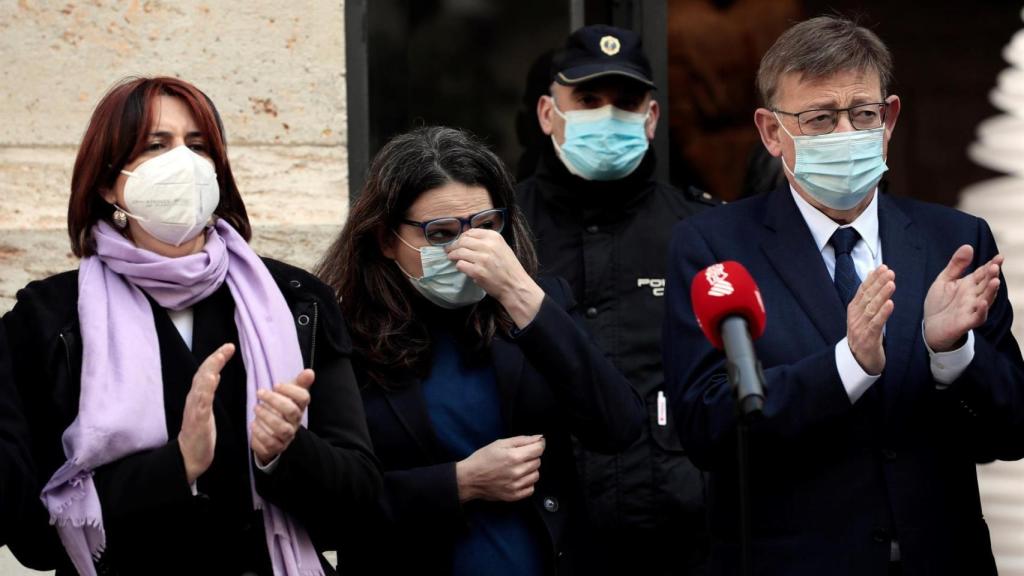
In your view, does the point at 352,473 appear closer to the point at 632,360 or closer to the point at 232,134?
the point at 632,360

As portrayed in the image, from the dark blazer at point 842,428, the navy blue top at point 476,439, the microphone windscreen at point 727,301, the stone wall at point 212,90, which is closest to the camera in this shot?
the microphone windscreen at point 727,301

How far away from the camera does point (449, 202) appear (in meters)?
4.27

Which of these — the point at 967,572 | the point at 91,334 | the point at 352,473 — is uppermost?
the point at 91,334

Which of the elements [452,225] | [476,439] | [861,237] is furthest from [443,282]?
[861,237]

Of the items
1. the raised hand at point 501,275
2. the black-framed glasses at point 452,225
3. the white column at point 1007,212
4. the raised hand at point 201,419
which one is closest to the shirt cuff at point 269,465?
the raised hand at point 201,419

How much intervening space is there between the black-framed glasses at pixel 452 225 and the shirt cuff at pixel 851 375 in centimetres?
98

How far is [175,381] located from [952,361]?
1743mm

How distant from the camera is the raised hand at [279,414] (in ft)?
11.8

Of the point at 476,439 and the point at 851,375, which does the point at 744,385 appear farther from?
the point at 476,439

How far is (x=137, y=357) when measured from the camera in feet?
12.3

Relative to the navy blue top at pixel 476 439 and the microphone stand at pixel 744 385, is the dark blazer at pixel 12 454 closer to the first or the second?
the navy blue top at pixel 476 439

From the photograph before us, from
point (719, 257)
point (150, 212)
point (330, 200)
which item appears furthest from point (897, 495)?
point (330, 200)

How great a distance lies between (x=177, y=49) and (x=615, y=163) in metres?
1.65

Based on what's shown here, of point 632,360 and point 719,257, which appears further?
point 632,360
